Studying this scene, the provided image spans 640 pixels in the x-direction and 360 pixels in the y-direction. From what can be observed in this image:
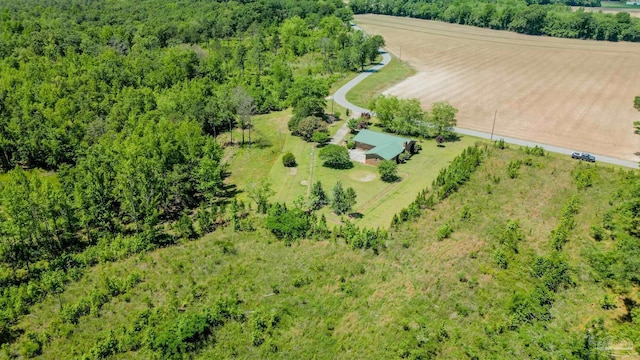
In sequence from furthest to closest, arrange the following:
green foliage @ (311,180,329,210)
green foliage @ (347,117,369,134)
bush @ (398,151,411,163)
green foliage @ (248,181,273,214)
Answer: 1. green foliage @ (347,117,369,134)
2. bush @ (398,151,411,163)
3. green foliage @ (311,180,329,210)
4. green foliage @ (248,181,273,214)

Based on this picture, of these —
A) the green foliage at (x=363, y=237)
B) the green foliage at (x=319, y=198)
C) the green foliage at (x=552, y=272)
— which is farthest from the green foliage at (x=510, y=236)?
the green foliage at (x=319, y=198)

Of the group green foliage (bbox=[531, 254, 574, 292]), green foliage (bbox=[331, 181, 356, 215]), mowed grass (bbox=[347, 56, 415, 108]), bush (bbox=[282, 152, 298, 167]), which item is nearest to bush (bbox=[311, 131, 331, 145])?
bush (bbox=[282, 152, 298, 167])

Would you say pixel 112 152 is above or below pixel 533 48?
below

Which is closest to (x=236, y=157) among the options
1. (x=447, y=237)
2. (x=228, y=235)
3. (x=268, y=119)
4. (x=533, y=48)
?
(x=268, y=119)

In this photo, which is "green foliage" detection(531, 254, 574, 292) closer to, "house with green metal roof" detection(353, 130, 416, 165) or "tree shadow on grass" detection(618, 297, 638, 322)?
"tree shadow on grass" detection(618, 297, 638, 322)

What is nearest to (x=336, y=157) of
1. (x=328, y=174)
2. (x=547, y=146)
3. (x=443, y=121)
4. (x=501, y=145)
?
(x=328, y=174)

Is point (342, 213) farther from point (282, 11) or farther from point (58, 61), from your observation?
point (282, 11)

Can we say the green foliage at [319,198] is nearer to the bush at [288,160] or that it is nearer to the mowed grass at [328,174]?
the mowed grass at [328,174]
